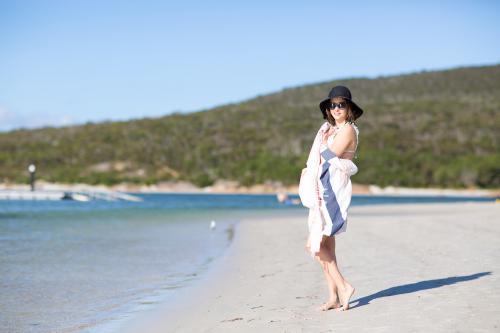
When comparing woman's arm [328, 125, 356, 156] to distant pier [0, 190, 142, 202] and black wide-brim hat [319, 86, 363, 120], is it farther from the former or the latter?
distant pier [0, 190, 142, 202]

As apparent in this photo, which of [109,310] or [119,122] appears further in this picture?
[119,122]

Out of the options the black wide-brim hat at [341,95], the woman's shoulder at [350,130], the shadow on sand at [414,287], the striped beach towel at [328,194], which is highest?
the black wide-brim hat at [341,95]

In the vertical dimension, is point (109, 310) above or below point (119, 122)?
below

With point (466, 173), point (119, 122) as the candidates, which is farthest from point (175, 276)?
point (119, 122)

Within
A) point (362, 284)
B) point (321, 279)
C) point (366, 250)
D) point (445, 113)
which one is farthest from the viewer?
point (445, 113)

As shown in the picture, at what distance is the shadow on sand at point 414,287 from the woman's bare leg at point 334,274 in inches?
9.4

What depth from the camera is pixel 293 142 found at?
299 ft

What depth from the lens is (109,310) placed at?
6867mm

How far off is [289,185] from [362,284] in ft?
248

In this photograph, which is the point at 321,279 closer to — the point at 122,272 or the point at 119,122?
the point at 122,272

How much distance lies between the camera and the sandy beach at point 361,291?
5383 millimetres

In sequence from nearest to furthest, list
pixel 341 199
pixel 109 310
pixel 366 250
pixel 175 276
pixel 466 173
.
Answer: pixel 341 199 < pixel 109 310 < pixel 175 276 < pixel 366 250 < pixel 466 173

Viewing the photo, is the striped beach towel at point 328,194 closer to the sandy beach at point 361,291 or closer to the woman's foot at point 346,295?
the woman's foot at point 346,295

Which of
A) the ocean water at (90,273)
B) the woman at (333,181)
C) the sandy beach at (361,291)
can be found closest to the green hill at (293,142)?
the ocean water at (90,273)
